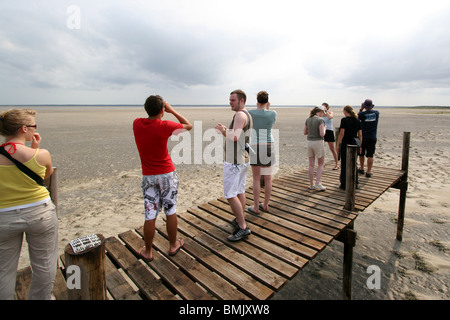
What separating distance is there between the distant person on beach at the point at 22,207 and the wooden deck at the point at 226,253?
0.63 metres

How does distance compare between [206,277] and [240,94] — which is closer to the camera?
[206,277]

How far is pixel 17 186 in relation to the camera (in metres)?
1.96

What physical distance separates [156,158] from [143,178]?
322 millimetres

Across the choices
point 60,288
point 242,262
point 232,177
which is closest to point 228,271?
point 242,262

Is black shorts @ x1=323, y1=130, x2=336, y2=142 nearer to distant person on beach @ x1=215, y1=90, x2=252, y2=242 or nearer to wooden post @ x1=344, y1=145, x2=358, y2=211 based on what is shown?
wooden post @ x1=344, y1=145, x2=358, y2=211

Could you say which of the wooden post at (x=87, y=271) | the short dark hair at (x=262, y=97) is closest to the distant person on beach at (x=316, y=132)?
the short dark hair at (x=262, y=97)

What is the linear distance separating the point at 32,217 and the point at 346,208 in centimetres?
433

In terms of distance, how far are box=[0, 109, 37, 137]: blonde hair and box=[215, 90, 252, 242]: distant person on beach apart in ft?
6.33

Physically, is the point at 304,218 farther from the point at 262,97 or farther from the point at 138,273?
the point at 138,273

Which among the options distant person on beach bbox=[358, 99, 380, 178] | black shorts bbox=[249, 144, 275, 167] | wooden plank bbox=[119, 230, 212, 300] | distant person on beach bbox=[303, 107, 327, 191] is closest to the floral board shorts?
wooden plank bbox=[119, 230, 212, 300]

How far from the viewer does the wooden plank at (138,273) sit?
2582mm

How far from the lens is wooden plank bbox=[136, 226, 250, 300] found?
99.5 inches
